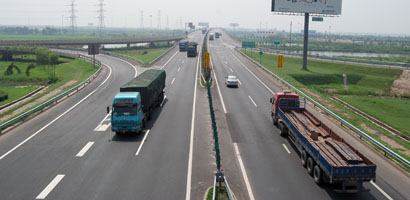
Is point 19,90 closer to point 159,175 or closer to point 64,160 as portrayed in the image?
point 64,160

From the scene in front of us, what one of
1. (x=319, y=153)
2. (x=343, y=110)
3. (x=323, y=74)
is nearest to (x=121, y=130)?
(x=319, y=153)

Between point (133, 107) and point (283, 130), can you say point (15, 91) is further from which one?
point (283, 130)

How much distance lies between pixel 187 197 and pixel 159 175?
2956 millimetres

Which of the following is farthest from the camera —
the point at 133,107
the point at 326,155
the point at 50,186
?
the point at 133,107

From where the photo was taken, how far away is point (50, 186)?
17.0m

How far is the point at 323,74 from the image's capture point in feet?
216

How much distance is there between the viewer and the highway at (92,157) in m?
16.8

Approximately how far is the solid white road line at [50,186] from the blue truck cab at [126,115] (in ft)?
22.1

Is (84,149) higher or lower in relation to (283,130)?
lower

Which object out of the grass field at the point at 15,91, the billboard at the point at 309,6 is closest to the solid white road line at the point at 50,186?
the grass field at the point at 15,91

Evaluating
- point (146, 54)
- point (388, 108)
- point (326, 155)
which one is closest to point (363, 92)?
point (388, 108)

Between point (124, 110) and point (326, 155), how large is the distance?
46.9 ft

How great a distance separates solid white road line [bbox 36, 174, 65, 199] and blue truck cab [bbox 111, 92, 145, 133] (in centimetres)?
673

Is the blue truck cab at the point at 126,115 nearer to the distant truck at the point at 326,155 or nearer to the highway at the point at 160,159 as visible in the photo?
the highway at the point at 160,159
